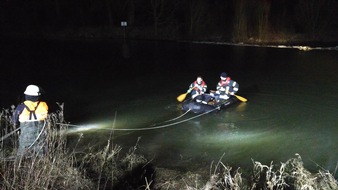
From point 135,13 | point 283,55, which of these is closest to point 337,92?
point 283,55

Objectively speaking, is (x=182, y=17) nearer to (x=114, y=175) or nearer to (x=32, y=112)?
(x=32, y=112)

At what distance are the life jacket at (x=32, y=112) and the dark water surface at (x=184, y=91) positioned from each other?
9.67 ft

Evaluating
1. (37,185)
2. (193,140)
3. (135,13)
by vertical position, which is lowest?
(193,140)

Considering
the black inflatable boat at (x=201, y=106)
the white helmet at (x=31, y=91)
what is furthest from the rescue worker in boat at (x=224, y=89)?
the white helmet at (x=31, y=91)

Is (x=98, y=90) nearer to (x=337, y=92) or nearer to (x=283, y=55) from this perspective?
(x=337, y=92)

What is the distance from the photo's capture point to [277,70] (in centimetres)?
2281

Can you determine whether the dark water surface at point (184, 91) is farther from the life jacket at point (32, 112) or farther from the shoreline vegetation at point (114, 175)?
the life jacket at point (32, 112)

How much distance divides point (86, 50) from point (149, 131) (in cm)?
2202

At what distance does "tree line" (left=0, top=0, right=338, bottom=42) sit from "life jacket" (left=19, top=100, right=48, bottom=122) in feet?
103

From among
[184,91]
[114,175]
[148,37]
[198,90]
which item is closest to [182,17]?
[148,37]

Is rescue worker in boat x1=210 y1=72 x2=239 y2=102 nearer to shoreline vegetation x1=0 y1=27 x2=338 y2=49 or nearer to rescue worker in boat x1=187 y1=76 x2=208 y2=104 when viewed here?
rescue worker in boat x1=187 y1=76 x2=208 y2=104

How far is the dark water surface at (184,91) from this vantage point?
1009 centimetres

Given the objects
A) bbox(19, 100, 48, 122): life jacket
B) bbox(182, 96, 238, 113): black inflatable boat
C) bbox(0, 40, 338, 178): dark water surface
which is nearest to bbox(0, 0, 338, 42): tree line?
bbox(0, 40, 338, 178): dark water surface

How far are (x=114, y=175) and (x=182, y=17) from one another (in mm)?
38126
